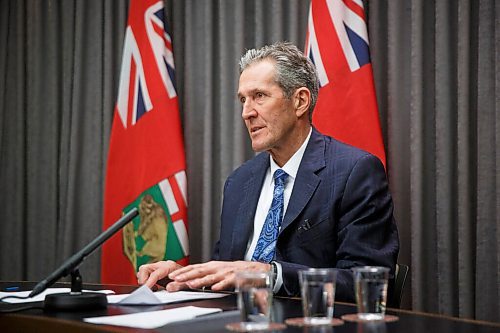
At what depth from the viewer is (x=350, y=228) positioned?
2277mm

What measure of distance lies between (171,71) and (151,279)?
1923 millimetres

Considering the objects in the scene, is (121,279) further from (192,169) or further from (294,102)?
(294,102)

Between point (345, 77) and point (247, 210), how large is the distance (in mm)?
922

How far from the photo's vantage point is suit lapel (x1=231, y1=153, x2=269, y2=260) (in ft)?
8.42

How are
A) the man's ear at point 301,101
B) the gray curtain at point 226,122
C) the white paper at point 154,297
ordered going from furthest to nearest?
the gray curtain at point 226,122, the man's ear at point 301,101, the white paper at point 154,297

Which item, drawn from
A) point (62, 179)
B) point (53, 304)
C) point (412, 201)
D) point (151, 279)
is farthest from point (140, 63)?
point (53, 304)

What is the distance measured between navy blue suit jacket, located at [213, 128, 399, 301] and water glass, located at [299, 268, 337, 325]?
751mm

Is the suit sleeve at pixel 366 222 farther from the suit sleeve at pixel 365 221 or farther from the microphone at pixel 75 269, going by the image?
the microphone at pixel 75 269

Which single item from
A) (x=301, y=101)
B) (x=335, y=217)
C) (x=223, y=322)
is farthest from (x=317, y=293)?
(x=301, y=101)

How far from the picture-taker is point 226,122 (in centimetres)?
390

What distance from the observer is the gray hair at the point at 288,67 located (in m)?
2.64

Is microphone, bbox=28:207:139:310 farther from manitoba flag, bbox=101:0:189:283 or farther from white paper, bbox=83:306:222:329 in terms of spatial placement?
manitoba flag, bbox=101:0:189:283

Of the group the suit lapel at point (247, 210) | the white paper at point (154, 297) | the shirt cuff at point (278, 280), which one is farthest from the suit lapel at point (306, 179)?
the white paper at point (154, 297)

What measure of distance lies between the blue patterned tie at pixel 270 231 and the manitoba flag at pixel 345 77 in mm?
722
